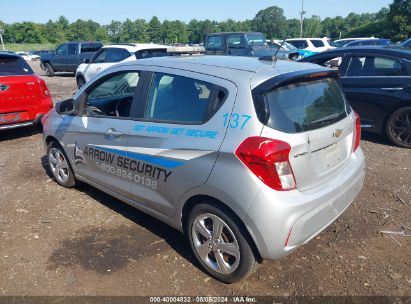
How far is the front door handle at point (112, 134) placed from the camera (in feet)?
11.3

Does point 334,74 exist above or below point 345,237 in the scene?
above

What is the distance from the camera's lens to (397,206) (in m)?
4.12

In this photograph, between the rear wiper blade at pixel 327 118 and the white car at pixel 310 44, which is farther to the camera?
the white car at pixel 310 44

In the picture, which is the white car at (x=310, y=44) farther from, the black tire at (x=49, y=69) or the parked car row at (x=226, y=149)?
the parked car row at (x=226, y=149)

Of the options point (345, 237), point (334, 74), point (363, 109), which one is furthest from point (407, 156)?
point (334, 74)

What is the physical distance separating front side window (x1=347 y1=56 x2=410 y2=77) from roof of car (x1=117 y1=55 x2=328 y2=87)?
11.7 ft

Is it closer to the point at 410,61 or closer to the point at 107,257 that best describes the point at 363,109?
the point at 410,61

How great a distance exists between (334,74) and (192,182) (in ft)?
5.27

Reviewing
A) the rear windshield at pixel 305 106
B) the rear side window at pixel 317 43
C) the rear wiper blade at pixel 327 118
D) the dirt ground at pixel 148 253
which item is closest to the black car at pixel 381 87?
the dirt ground at pixel 148 253

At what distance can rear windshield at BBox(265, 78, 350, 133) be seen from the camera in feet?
8.44

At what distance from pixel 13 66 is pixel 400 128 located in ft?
22.9

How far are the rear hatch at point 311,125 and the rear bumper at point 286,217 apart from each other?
0.35ft

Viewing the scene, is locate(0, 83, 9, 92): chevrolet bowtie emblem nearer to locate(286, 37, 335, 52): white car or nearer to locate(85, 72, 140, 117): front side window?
locate(85, 72, 140, 117): front side window

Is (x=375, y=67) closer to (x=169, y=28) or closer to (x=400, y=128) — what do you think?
(x=400, y=128)
